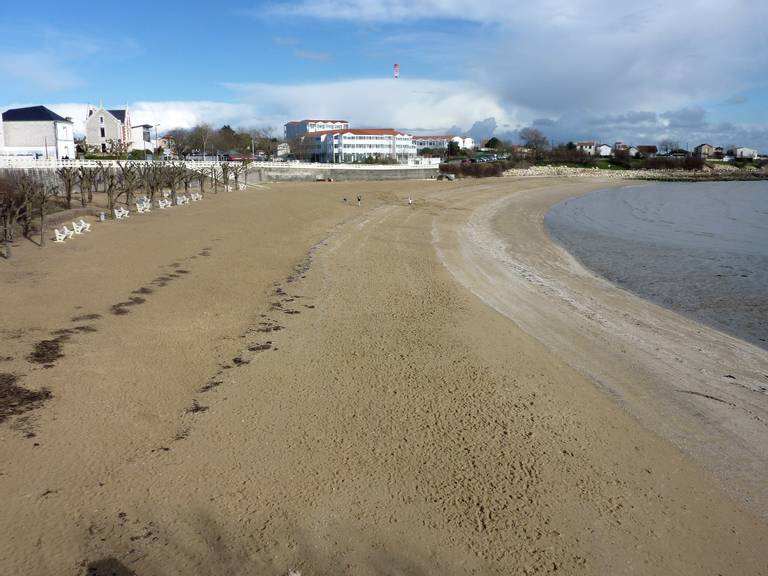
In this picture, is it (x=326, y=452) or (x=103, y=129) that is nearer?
(x=326, y=452)

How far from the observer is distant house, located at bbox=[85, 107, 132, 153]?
65.8 m

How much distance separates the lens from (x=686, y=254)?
65.1 ft

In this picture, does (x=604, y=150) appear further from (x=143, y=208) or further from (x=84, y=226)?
(x=84, y=226)

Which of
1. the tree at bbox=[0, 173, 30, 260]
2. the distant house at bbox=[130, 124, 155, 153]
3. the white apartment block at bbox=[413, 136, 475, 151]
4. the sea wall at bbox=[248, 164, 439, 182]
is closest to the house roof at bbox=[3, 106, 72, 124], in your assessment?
the sea wall at bbox=[248, 164, 439, 182]

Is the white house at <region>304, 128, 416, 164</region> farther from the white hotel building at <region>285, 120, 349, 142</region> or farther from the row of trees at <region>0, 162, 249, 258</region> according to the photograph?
the row of trees at <region>0, 162, 249, 258</region>

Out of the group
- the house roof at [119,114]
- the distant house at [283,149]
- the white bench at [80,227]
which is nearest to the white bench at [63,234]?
the white bench at [80,227]

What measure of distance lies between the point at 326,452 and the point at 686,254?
1822 centimetres

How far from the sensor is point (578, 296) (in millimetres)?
12891

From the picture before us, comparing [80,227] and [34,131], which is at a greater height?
[34,131]

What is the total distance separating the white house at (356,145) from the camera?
3760 inches

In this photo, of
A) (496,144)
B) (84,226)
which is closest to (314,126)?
(496,144)

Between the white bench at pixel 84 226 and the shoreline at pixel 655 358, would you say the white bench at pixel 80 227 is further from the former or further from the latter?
the shoreline at pixel 655 358

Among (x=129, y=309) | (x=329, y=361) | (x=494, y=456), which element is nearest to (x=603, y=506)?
(x=494, y=456)

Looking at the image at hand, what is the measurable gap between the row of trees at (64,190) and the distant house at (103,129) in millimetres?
27993
